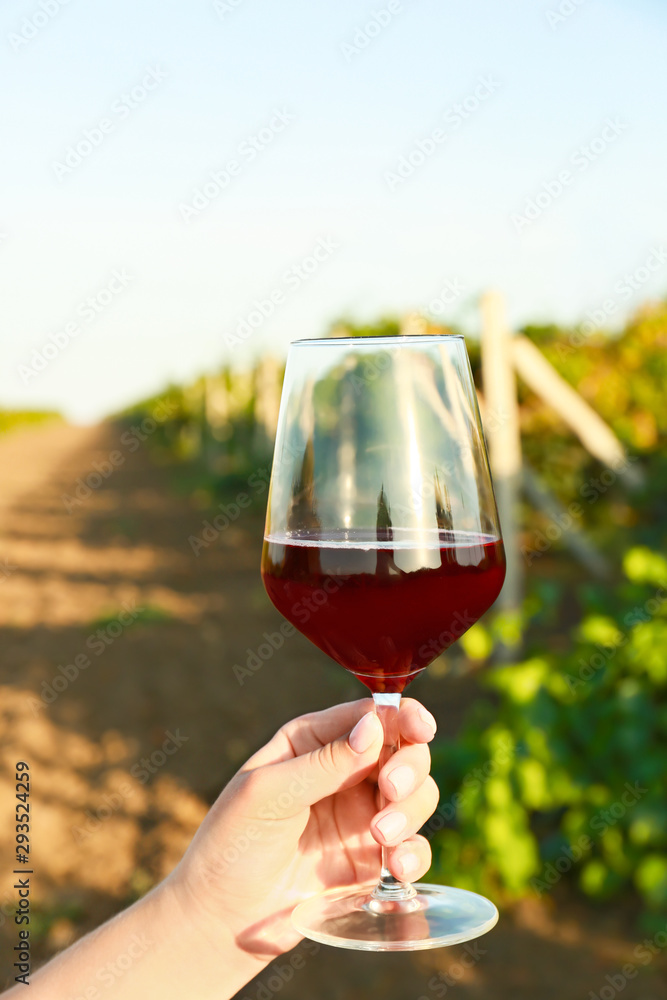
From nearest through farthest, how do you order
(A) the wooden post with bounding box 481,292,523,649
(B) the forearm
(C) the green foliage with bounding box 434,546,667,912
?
(B) the forearm < (C) the green foliage with bounding box 434,546,667,912 < (A) the wooden post with bounding box 481,292,523,649

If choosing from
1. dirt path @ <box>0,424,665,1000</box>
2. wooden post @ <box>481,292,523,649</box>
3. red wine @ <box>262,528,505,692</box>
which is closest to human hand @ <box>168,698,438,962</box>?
red wine @ <box>262,528,505,692</box>

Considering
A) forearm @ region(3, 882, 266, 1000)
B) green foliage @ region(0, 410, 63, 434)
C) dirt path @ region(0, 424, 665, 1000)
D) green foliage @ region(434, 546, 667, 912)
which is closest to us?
forearm @ region(3, 882, 266, 1000)

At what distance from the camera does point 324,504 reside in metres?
1.42

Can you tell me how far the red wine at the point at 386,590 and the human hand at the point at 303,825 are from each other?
0.14 metres

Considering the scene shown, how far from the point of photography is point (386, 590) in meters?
1.34

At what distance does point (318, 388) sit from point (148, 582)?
967 cm

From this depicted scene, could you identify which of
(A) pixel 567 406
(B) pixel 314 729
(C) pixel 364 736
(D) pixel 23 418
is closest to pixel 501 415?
(A) pixel 567 406

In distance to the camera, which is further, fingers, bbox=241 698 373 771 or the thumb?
fingers, bbox=241 698 373 771

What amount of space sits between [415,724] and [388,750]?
0.12 m

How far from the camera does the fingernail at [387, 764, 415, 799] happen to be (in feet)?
4.63

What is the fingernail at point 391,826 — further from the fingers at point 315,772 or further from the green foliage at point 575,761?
the green foliage at point 575,761

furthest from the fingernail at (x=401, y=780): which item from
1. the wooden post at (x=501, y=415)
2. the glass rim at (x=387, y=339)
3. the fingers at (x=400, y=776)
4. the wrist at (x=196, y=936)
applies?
the wooden post at (x=501, y=415)

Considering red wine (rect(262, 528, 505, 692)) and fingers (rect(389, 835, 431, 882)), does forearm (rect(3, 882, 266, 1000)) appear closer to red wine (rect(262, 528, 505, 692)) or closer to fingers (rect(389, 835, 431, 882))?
fingers (rect(389, 835, 431, 882))

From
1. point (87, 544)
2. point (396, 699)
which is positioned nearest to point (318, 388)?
point (396, 699)
